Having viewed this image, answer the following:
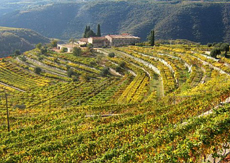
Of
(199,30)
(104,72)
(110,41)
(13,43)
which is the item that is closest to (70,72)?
(104,72)

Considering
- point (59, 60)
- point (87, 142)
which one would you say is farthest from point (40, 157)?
point (59, 60)

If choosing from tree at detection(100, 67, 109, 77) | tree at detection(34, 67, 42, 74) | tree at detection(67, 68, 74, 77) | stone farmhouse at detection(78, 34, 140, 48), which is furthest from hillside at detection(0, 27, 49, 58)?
tree at detection(100, 67, 109, 77)

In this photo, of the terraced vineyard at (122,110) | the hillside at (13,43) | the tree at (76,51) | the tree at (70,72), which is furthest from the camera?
the hillside at (13,43)

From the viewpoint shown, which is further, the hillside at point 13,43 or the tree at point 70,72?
the hillside at point 13,43

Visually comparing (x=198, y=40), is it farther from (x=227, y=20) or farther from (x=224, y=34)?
(x=227, y=20)

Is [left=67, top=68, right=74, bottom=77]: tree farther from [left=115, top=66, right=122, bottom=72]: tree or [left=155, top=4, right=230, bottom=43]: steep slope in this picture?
[left=155, top=4, right=230, bottom=43]: steep slope

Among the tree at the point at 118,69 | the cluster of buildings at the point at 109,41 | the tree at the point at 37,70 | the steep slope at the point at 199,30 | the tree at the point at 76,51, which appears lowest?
the tree at the point at 37,70

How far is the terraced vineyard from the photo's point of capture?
19.5 metres

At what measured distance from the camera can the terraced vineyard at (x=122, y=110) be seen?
19531mm

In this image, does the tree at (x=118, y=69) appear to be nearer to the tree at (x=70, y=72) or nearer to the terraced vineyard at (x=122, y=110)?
the terraced vineyard at (x=122, y=110)

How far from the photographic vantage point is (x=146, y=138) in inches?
875

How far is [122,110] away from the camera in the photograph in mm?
36656

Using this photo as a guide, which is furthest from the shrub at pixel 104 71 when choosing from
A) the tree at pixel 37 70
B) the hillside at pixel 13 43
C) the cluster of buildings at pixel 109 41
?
the hillside at pixel 13 43

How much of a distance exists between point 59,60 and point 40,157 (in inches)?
2692
